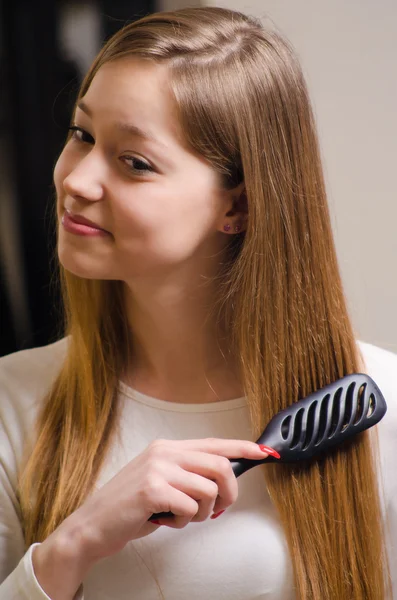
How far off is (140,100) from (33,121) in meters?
0.46

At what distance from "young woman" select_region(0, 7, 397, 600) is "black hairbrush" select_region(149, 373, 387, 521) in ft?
0.13

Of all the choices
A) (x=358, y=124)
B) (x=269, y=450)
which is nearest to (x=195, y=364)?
(x=269, y=450)

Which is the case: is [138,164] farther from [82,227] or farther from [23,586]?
[23,586]

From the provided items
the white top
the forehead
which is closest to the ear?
the forehead

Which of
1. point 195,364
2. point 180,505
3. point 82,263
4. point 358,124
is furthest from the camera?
point 358,124

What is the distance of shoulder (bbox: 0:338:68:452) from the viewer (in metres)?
1.07

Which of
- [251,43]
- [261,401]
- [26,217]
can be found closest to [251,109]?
[251,43]

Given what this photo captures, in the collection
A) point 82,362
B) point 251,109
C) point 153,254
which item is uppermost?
point 251,109

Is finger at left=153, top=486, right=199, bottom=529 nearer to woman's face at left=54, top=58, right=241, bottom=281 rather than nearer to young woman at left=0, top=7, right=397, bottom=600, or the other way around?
young woman at left=0, top=7, right=397, bottom=600

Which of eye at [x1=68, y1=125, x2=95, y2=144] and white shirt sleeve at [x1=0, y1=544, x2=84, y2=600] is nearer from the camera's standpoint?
white shirt sleeve at [x1=0, y1=544, x2=84, y2=600]

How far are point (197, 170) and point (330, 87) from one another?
1.46 ft

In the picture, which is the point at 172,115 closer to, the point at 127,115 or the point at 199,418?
the point at 127,115

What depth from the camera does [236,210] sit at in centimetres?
103

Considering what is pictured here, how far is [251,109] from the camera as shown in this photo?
3.19 feet
